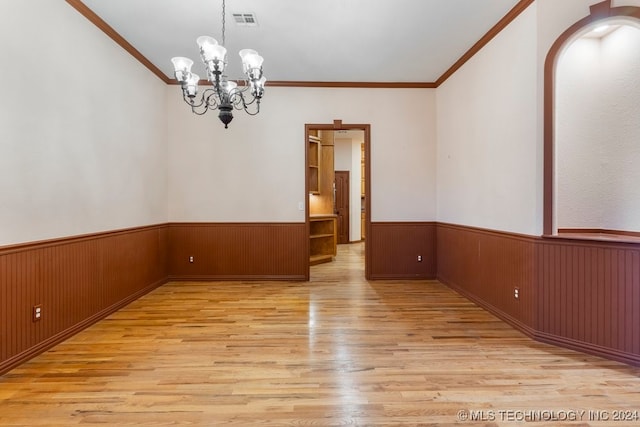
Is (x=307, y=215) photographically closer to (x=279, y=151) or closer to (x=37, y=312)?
(x=279, y=151)

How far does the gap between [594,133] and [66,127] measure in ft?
16.9

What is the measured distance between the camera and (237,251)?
210 inches

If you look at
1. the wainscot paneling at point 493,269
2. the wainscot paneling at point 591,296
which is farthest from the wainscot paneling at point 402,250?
the wainscot paneling at point 591,296

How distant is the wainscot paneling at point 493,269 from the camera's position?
3.21m

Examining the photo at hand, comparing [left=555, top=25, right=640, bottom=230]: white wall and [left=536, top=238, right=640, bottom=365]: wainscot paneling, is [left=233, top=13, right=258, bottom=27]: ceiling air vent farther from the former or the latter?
[left=536, top=238, right=640, bottom=365]: wainscot paneling

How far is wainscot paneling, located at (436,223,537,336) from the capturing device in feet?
10.5

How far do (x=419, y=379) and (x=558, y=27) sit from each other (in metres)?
3.24

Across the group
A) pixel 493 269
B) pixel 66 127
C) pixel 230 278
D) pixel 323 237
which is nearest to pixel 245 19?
pixel 66 127

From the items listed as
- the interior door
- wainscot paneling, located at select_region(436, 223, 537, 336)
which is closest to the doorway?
the interior door

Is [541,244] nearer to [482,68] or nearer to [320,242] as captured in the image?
[482,68]

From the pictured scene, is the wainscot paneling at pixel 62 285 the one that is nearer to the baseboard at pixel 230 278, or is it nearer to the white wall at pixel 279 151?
the baseboard at pixel 230 278

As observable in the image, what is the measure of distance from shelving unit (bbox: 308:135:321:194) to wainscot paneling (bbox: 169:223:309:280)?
2.17 meters

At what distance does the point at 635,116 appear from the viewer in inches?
121

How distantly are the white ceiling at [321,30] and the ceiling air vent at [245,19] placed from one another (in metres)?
0.06
